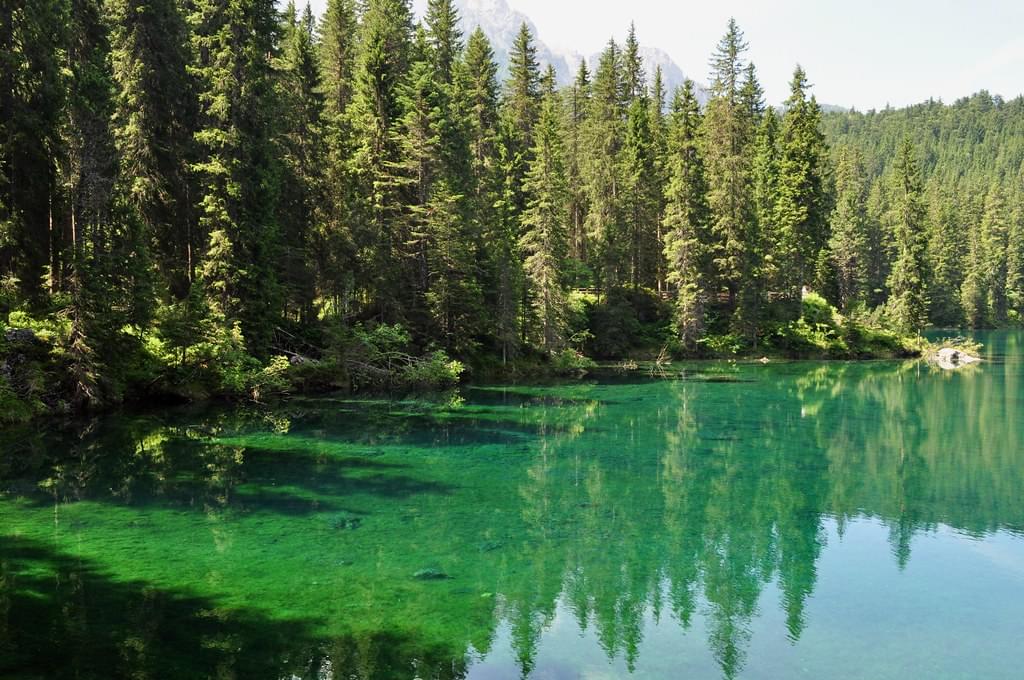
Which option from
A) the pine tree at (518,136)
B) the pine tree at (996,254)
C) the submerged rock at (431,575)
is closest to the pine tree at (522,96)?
the pine tree at (518,136)

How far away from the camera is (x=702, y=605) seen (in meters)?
11.5

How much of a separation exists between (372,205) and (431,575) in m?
28.1

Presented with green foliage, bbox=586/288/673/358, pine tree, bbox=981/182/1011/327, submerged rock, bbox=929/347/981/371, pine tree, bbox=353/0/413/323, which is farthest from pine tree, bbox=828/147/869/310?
pine tree, bbox=353/0/413/323

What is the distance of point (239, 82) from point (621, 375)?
88.2 feet

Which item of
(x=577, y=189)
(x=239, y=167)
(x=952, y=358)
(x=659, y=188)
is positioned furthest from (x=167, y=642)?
(x=952, y=358)

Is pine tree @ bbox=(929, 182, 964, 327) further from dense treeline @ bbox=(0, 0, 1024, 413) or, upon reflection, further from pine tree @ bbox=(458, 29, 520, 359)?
pine tree @ bbox=(458, 29, 520, 359)

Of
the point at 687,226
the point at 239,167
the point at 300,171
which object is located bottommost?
the point at 239,167

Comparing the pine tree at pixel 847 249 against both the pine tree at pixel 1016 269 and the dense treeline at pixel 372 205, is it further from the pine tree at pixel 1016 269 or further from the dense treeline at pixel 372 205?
the pine tree at pixel 1016 269

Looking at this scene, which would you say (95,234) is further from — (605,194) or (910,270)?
(910,270)

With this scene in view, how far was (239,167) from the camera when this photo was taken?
30.8 m

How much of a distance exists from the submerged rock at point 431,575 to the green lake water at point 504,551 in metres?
0.06

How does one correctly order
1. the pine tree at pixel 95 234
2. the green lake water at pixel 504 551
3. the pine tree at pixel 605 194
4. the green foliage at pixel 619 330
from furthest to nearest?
the green foliage at pixel 619 330 → the pine tree at pixel 605 194 → the pine tree at pixel 95 234 → the green lake water at pixel 504 551

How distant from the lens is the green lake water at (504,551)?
9.56 m

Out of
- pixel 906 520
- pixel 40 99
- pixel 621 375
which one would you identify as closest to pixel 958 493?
pixel 906 520
